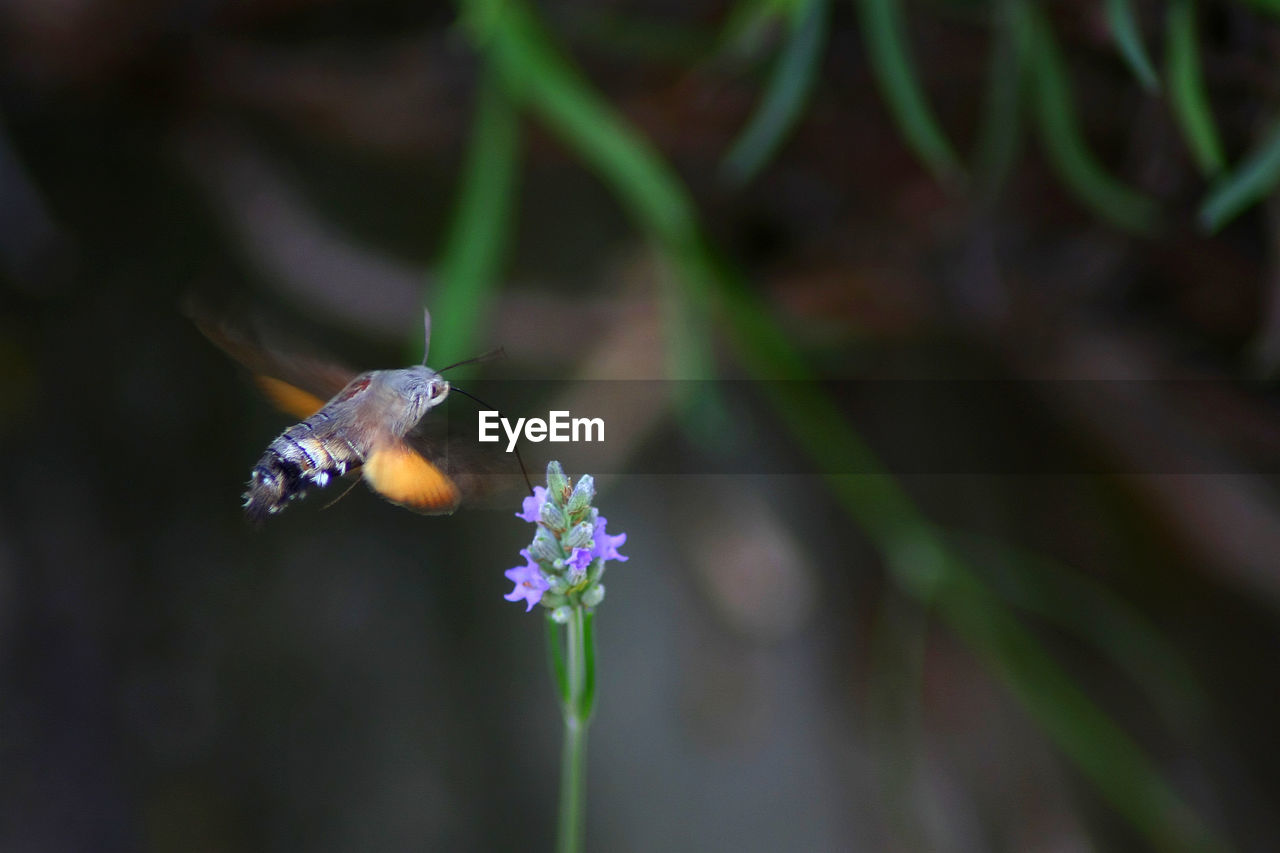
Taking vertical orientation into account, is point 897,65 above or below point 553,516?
above

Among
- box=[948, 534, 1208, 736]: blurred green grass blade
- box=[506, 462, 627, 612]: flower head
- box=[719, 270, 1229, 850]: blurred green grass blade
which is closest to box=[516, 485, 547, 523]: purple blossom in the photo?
box=[506, 462, 627, 612]: flower head

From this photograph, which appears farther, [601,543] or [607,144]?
[607,144]

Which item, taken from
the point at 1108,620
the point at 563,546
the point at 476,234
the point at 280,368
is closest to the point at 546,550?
the point at 563,546

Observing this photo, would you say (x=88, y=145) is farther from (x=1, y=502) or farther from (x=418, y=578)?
(x=418, y=578)

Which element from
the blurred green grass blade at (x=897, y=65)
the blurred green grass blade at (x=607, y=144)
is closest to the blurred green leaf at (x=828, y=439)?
the blurred green grass blade at (x=607, y=144)

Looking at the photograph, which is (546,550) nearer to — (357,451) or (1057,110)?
(357,451)

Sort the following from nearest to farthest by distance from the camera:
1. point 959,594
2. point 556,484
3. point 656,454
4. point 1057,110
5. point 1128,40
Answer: point 556,484
point 1128,40
point 1057,110
point 959,594
point 656,454

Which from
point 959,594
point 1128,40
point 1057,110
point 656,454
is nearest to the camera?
point 1128,40
